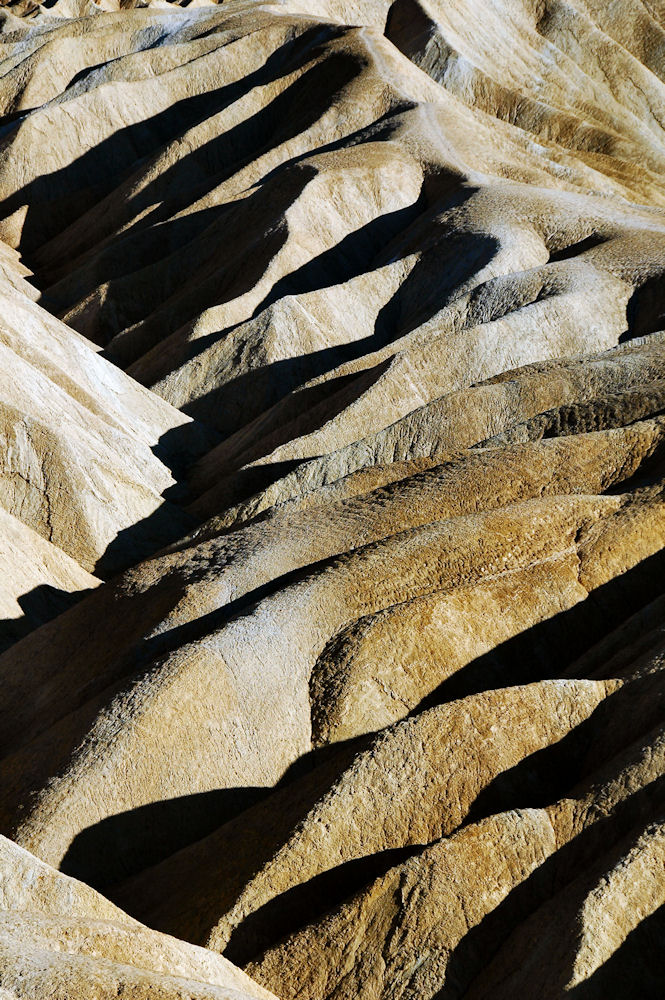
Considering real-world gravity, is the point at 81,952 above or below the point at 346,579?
above

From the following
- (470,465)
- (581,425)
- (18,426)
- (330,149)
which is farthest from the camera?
(330,149)

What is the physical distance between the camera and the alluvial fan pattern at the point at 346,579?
44.6ft

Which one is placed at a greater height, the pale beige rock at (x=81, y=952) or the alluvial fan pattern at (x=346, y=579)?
the pale beige rock at (x=81, y=952)

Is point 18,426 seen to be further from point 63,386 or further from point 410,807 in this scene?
point 410,807

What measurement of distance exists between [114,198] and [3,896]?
42.6m

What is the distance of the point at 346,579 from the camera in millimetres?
19188

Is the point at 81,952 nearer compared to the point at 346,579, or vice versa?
the point at 81,952

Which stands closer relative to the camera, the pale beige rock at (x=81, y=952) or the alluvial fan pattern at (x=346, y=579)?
the pale beige rock at (x=81, y=952)

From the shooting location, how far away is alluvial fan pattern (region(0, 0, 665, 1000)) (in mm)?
13594

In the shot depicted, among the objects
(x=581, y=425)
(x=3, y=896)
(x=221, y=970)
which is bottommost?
(x=581, y=425)

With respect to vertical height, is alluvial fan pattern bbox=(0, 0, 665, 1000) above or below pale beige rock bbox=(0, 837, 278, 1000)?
below

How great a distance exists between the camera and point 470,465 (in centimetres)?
2266

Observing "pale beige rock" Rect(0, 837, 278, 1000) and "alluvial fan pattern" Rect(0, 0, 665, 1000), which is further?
"alluvial fan pattern" Rect(0, 0, 665, 1000)

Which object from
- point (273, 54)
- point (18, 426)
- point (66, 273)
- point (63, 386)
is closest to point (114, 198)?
point (66, 273)
